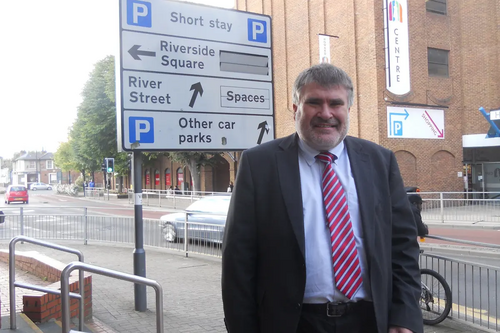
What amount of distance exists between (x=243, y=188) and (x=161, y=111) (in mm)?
3310

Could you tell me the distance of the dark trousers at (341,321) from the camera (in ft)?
6.76

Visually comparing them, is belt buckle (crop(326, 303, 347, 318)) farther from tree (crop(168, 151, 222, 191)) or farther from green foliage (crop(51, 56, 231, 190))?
green foliage (crop(51, 56, 231, 190))

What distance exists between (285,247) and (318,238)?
165 millimetres

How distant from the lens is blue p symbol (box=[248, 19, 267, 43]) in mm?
5430

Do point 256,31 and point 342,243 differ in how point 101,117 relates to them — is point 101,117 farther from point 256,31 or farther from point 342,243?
point 342,243

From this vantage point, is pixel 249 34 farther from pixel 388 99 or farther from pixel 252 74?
pixel 388 99

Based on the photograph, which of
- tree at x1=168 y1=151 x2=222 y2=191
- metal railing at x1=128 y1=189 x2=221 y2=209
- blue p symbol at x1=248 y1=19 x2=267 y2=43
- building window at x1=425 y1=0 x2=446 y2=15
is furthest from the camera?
tree at x1=168 y1=151 x2=222 y2=191

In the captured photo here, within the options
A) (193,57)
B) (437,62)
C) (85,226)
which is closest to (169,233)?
(85,226)

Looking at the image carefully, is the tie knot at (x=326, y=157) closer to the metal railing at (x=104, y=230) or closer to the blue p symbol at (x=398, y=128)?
the metal railing at (x=104, y=230)

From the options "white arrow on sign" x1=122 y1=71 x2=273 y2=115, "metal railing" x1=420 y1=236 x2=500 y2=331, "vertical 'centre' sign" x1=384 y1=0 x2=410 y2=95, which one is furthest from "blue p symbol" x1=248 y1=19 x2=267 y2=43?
"vertical 'centre' sign" x1=384 y1=0 x2=410 y2=95

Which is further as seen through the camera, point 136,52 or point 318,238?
point 136,52

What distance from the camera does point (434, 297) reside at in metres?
5.24

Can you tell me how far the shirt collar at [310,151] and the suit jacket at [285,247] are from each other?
0.05m

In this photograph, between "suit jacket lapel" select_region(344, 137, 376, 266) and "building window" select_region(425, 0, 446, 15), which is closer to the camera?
"suit jacket lapel" select_region(344, 137, 376, 266)
